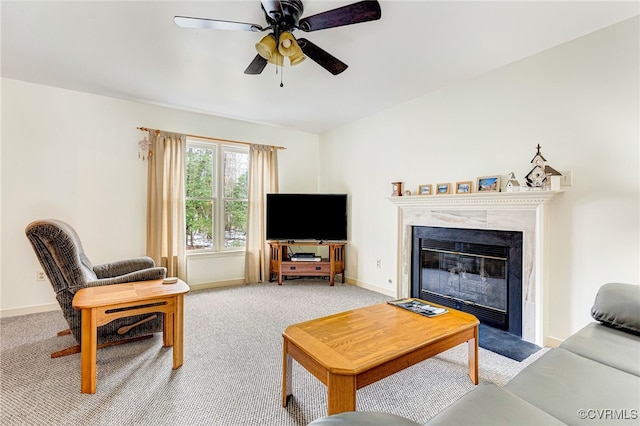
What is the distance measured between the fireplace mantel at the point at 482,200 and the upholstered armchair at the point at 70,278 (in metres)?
2.88

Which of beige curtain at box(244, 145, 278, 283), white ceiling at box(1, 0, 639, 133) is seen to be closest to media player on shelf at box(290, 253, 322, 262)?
beige curtain at box(244, 145, 278, 283)

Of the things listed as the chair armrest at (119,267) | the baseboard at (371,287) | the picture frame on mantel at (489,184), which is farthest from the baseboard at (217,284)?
the picture frame on mantel at (489,184)

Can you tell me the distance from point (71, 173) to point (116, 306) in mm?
2496

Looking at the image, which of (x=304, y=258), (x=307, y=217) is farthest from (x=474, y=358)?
(x=307, y=217)

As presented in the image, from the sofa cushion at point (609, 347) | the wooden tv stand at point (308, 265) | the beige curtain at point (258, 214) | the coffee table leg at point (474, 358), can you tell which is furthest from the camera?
the beige curtain at point (258, 214)

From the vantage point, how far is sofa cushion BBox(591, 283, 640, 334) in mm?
1508

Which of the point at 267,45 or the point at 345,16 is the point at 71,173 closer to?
the point at 267,45

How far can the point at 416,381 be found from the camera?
1.95 metres

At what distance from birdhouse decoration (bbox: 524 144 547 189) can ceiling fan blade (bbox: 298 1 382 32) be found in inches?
75.4

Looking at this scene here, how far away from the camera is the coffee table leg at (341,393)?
1.29 meters

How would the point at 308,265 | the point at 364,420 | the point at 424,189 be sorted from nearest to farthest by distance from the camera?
the point at 364,420
the point at 424,189
the point at 308,265

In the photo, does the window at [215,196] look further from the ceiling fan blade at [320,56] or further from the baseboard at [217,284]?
the ceiling fan blade at [320,56]

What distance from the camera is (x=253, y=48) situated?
2.52m

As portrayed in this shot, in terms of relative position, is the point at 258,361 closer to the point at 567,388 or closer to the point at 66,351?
the point at 66,351
